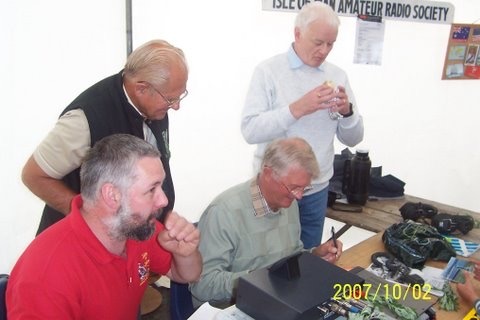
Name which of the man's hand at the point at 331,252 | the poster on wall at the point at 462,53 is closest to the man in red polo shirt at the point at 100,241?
the man's hand at the point at 331,252

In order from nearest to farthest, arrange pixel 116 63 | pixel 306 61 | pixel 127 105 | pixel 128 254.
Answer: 1. pixel 128 254
2. pixel 127 105
3. pixel 306 61
4. pixel 116 63

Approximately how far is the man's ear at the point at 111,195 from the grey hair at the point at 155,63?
0.46 m

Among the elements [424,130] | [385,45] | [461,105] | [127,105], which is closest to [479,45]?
[461,105]

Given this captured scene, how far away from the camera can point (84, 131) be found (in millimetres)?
1542

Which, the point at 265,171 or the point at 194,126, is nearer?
the point at 265,171

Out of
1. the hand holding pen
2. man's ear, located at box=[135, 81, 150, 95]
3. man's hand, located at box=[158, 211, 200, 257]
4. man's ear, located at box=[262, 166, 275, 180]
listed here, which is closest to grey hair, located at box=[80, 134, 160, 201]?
man's hand, located at box=[158, 211, 200, 257]

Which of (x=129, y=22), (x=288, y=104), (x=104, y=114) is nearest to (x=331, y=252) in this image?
(x=288, y=104)

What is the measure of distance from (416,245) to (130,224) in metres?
1.24

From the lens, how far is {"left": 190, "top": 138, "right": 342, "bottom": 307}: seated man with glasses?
5.57 ft

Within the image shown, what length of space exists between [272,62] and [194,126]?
0.77m

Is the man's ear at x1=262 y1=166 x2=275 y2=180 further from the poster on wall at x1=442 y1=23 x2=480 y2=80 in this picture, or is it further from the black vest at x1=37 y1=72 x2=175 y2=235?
the poster on wall at x1=442 y1=23 x2=480 y2=80

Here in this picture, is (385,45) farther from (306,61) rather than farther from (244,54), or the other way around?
(306,61)

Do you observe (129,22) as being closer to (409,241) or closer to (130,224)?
(130,224)

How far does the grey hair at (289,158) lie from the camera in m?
1.75
